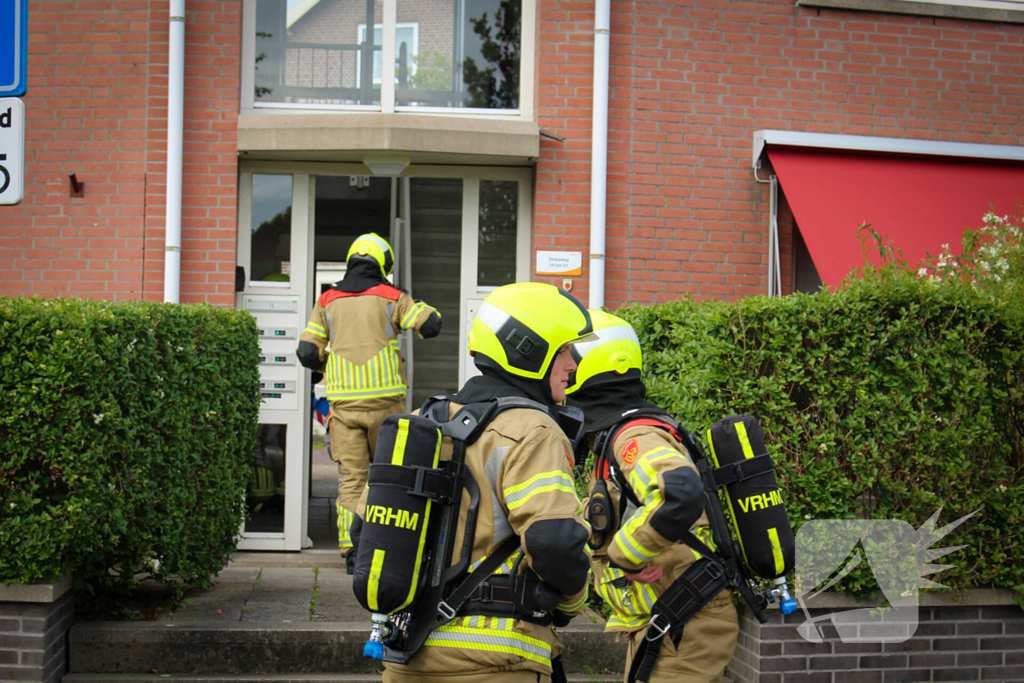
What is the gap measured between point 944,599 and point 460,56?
5242 millimetres

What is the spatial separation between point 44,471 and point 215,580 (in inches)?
80.5

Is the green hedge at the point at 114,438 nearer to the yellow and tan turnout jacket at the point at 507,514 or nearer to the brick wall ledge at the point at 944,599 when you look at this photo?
the yellow and tan turnout jacket at the point at 507,514

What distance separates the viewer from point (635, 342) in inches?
136

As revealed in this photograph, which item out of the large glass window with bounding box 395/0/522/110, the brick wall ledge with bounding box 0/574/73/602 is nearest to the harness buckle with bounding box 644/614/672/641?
the brick wall ledge with bounding box 0/574/73/602

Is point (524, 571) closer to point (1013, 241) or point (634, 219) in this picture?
point (1013, 241)

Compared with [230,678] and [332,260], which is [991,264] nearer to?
[230,678]

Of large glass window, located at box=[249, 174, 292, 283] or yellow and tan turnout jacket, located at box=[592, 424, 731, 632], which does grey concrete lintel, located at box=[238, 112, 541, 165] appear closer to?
large glass window, located at box=[249, 174, 292, 283]

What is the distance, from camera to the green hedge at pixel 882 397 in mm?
4348

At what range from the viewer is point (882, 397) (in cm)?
435

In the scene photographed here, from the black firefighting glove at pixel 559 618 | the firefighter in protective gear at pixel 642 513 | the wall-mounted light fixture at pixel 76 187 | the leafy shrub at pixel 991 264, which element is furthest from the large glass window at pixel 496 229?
the black firefighting glove at pixel 559 618

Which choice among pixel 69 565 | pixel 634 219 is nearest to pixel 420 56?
pixel 634 219

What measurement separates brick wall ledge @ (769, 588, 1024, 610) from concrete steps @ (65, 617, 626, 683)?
1.09 meters

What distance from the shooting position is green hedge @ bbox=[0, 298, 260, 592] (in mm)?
3922

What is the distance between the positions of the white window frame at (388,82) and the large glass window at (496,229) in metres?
0.58
